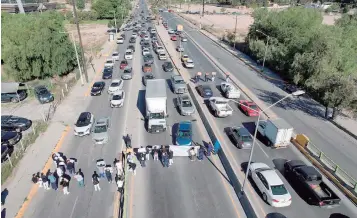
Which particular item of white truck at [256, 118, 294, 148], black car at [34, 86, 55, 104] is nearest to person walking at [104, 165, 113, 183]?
white truck at [256, 118, 294, 148]

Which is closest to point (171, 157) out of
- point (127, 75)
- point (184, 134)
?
point (184, 134)

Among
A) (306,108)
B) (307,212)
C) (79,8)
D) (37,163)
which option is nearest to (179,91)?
(306,108)

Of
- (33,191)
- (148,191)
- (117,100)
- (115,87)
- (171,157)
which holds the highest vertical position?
Result: (115,87)

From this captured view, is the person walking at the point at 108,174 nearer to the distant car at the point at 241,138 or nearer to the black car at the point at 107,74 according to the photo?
the distant car at the point at 241,138

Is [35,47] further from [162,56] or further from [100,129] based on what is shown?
[162,56]

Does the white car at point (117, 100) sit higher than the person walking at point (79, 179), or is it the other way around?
the white car at point (117, 100)

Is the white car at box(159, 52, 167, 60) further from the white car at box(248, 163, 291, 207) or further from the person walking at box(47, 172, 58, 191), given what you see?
the white car at box(248, 163, 291, 207)

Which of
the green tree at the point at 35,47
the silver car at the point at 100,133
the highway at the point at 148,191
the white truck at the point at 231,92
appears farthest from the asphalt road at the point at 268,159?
the green tree at the point at 35,47
